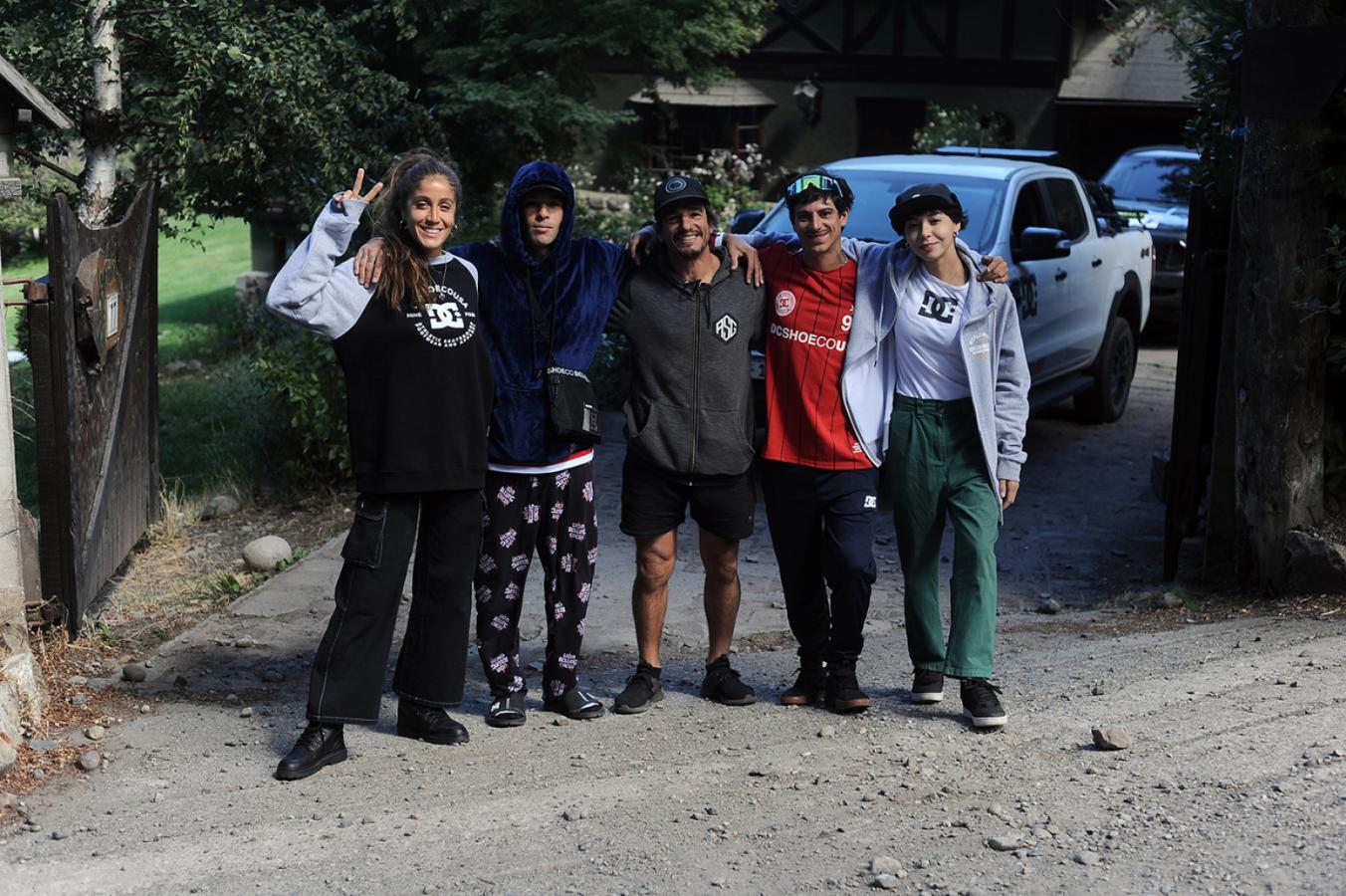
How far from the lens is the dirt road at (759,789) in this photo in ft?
13.9

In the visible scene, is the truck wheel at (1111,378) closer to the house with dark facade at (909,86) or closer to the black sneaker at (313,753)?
the black sneaker at (313,753)

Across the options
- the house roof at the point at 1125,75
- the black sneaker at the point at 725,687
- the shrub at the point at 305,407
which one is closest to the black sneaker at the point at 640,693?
the black sneaker at the point at 725,687

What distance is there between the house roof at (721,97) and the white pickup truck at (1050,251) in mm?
12809

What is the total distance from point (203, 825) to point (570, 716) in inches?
53.8

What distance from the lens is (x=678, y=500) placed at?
536 cm

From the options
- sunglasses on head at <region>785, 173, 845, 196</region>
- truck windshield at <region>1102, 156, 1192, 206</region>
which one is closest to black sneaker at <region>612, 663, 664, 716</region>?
sunglasses on head at <region>785, 173, 845, 196</region>

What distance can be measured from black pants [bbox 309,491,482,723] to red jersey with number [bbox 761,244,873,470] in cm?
107

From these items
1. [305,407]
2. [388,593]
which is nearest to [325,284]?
[388,593]

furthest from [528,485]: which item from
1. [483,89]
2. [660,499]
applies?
[483,89]

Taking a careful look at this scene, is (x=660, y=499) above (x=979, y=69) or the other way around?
the other way around

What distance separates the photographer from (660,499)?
532cm

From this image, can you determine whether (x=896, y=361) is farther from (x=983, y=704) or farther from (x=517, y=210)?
(x=517, y=210)

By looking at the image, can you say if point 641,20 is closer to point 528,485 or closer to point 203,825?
point 528,485

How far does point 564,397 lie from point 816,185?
1064mm
